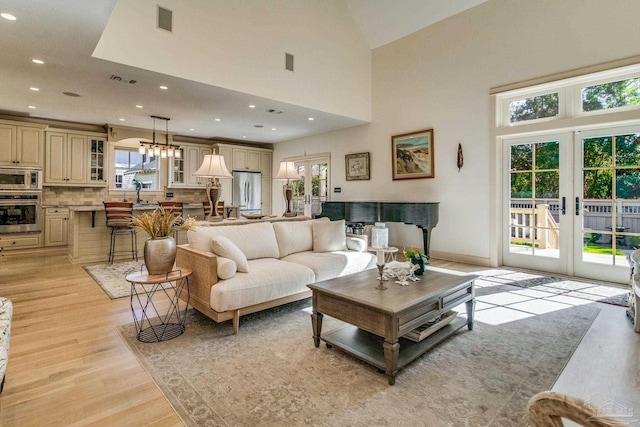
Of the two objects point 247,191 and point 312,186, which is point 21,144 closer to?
point 247,191

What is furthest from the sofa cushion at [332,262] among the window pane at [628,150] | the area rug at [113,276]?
the window pane at [628,150]

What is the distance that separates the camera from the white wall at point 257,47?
3.76 m

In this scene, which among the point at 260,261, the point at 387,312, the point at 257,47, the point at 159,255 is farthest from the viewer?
the point at 257,47

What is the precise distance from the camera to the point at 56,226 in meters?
6.60

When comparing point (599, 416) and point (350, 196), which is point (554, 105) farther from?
point (599, 416)

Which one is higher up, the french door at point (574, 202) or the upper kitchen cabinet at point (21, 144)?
the upper kitchen cabinet at point (21, 144)

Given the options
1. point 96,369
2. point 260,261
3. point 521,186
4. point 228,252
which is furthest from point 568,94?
point 96,369

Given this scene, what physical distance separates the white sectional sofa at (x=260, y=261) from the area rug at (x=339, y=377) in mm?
274

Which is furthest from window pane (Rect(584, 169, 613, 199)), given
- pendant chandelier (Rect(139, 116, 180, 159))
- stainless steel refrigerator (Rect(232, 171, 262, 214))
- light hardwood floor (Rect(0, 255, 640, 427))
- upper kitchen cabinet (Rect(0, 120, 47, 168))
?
upper kitchen cabinet (Rect(0, 120, 47, 168))

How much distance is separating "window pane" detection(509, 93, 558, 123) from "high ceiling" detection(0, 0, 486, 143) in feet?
5.81

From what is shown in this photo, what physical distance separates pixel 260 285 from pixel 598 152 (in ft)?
15.1

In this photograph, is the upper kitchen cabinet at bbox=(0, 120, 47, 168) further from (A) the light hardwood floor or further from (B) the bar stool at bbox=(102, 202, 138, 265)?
(A) the light hardwood floor

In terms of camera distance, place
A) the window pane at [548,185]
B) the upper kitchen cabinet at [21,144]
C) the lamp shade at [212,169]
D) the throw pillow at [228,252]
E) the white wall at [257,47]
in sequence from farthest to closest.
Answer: the upper kitchen cabinet at [21,144] → the window pane at [548,185] → the white wall at [257,47] → the lamp shade at [212,169] → the throw pillow at [228,252]

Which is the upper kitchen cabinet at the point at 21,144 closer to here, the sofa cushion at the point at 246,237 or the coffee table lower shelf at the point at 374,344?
Answer: the sofa cushion at the point at 246,237
